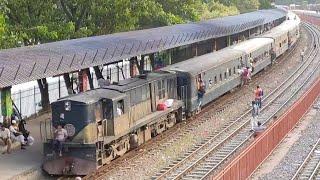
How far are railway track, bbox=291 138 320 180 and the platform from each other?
8484 millimetres

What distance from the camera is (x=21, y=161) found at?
19516mm

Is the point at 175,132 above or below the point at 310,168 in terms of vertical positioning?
below

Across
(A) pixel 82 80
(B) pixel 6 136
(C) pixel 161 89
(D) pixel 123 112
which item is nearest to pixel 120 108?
(D) pixel 123 112

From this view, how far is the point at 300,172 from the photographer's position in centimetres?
1916

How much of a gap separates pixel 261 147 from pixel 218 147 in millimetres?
3099

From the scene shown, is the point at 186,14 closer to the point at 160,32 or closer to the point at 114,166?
the point at 160,32

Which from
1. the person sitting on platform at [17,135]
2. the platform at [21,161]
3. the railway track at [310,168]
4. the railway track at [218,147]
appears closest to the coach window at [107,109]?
the railway track at [218,147]

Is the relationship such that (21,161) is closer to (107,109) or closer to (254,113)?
(107,109)

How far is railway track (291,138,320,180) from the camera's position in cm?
1864

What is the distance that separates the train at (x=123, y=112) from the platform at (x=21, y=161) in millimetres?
529

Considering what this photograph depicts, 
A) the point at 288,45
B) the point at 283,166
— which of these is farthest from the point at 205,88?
the point at 288,45

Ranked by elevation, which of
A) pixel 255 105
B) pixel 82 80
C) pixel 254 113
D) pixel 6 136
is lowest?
pixel 254 113

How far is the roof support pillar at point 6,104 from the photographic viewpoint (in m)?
21.5

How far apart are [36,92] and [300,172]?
48.3ft
